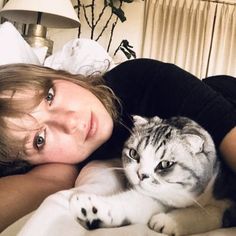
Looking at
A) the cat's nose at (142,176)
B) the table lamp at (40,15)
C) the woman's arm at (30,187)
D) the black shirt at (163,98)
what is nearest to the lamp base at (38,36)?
the table lamp at (40,15)

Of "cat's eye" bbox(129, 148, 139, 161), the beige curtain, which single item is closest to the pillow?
"cat's eye" bbox(129, 148, 139, 161)

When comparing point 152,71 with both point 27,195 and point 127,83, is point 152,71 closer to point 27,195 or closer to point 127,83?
point 127,83

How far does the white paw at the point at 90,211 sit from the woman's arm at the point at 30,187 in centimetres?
13

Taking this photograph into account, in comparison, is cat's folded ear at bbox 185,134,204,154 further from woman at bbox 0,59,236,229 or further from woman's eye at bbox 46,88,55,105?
woman's eye at bbox 46,88,55,105

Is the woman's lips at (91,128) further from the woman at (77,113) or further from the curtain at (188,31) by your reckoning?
the curtain at (188,31)

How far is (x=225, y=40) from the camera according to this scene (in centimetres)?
352

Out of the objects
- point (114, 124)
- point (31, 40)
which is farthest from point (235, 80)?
point (31, 40)

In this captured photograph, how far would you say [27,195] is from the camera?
0.75 m

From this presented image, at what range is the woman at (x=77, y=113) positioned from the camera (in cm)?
91

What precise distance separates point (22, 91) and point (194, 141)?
0.46 m

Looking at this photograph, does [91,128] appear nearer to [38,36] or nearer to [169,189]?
[169,189]

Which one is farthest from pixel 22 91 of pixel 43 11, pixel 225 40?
pixel 225 40

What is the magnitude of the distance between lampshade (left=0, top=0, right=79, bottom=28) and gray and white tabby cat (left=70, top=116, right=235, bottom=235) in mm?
1519

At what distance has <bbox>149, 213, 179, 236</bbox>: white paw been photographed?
64cm
